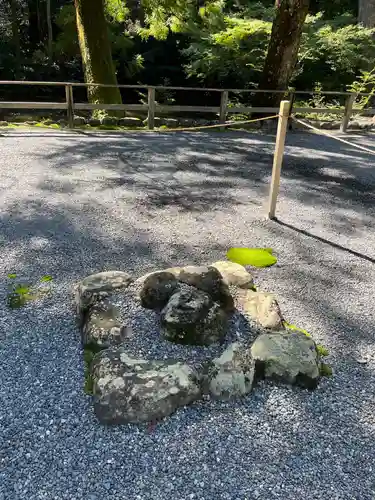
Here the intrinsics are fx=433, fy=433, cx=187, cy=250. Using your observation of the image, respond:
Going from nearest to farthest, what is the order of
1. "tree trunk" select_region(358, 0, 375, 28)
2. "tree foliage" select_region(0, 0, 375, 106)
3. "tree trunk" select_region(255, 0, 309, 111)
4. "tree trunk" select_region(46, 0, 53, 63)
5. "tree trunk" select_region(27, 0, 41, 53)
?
"tree trunk" select_region(255, 0, 309, 111), "tree foliage" select_region(0, 0, 375, 106), "tree trunk" select_region(358, 0, 375, 28), "tree trunk" select_region(46, 0, 53, 63), "tree trunk" select_region(27, 0, 41, 53)

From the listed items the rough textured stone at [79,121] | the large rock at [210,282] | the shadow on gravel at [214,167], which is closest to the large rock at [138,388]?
the large rock at [210,282]

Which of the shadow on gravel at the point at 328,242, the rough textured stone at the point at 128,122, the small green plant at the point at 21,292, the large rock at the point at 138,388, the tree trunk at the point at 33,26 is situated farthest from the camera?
the tree trunk at the point at 33,26

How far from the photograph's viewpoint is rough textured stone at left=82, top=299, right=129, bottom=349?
8.82ft

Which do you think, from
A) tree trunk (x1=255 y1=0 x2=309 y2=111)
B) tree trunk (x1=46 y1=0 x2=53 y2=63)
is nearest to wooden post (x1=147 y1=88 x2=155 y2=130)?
tree trunk (x1=255 y1=0 x2=309 y2=111)

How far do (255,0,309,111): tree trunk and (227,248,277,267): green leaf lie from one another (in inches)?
285

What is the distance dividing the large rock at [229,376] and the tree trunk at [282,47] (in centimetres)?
899

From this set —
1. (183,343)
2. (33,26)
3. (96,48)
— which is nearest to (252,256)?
(183,343)

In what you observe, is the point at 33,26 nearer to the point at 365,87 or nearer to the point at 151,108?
the point at 151,108

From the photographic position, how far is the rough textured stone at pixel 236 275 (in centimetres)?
341

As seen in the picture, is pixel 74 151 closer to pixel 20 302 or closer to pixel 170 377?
pixel 20 302

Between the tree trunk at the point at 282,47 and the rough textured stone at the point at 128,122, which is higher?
the tree trunk at the point at 282,47

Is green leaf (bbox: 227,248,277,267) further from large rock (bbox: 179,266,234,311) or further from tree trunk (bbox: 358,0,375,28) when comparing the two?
tree trunk (bbox: 358,0,375,28)

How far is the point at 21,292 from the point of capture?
3.30 m

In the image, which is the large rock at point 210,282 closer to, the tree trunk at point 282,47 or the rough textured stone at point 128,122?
the rough textured stone at point 128,122
